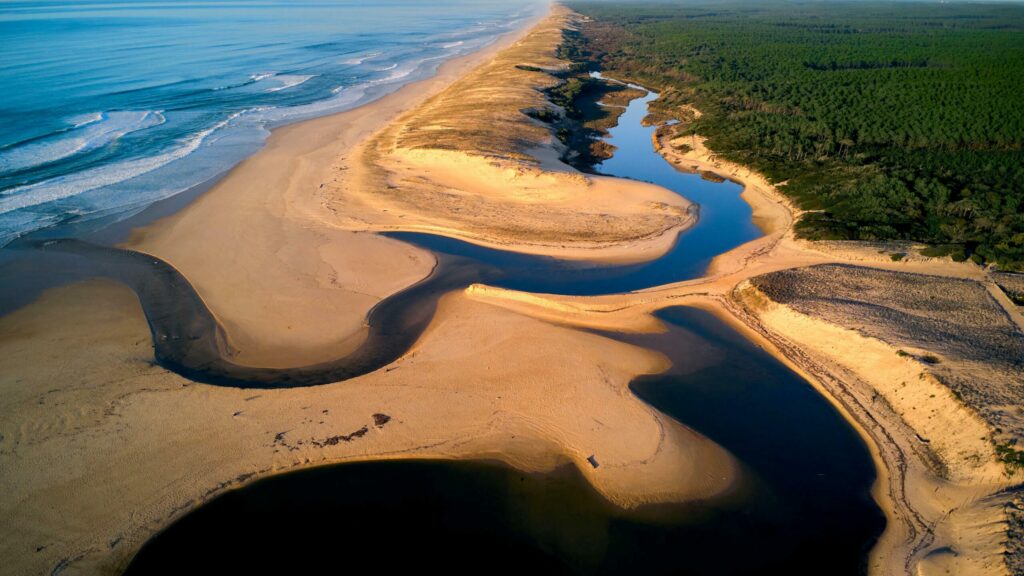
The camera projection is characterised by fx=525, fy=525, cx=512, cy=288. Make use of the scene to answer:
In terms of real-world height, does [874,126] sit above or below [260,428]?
above

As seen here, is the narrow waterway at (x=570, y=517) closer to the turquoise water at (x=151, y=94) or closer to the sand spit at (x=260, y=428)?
the sand spit at (x=260, y=428)

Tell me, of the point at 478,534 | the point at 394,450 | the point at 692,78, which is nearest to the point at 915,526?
the point at 478,534

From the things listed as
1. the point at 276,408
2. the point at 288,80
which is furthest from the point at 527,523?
the point at 288,80

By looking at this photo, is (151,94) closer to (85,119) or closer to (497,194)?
(85,119)

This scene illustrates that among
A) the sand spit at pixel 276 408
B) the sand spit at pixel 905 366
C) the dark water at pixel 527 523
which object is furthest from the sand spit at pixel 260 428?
the sand spit at pixel 905 366

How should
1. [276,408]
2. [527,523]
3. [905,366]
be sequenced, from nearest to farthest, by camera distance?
[527,523], [276,408], [905,366]

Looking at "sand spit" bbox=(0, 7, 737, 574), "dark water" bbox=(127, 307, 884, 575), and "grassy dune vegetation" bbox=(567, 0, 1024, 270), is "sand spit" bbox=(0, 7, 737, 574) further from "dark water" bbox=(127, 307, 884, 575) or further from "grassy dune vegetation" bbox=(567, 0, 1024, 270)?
"grassy dune vegetation" bbox=(567, 0, 1024, 270)

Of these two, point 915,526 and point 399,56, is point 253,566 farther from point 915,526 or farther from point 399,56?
point 399,56
